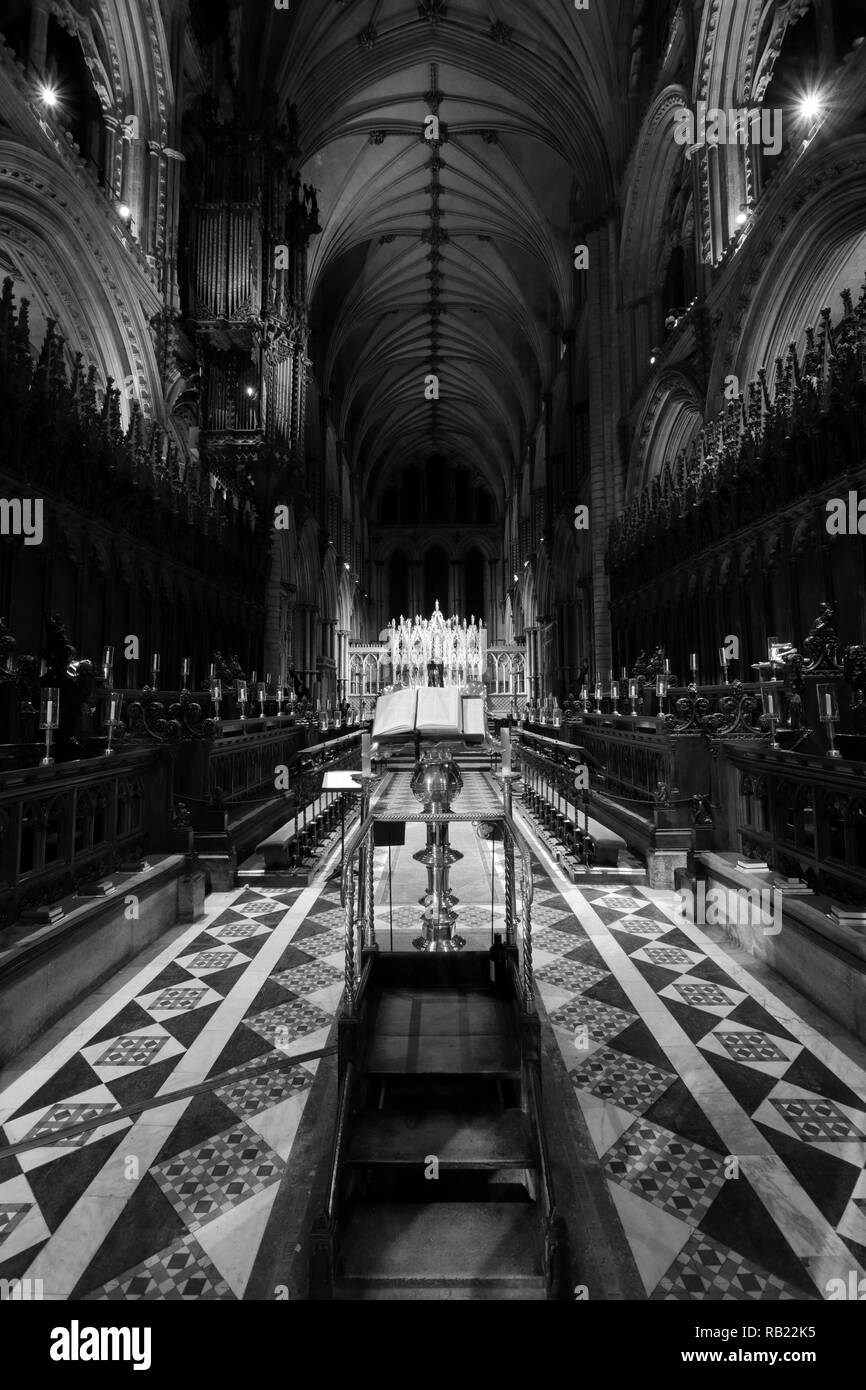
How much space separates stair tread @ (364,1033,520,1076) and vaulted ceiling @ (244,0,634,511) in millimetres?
16981

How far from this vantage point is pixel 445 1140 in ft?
6.42

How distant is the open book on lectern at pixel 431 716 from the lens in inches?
110

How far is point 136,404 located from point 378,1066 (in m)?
9.39

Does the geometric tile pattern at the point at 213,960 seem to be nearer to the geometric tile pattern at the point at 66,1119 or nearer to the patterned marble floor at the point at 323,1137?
the patterned marble floor at the point at 323,1137

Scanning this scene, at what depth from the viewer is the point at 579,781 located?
6.08 m

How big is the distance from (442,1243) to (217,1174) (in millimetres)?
746

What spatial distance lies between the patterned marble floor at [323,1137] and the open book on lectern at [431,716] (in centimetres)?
137

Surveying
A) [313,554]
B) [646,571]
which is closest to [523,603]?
[313,554]

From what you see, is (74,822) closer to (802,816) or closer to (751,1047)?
(751,1047)

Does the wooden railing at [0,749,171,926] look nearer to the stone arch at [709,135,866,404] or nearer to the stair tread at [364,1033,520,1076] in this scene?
the stair tread at [364,1033,520,1076]

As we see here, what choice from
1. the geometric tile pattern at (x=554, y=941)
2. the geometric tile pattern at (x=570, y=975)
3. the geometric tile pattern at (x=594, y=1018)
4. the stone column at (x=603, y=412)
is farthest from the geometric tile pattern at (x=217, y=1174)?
the stone column at (x=603, y=412)

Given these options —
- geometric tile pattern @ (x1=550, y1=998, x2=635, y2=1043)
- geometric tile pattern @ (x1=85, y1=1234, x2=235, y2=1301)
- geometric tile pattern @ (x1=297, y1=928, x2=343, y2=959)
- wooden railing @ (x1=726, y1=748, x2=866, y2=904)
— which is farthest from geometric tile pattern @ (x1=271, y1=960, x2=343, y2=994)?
wooden railing @ (x1=726, y1=748, x2=866, y2=904)

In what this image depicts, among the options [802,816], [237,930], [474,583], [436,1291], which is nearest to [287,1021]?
[237,930]
